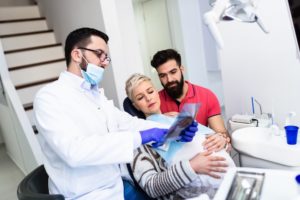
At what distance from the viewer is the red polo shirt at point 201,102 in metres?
1.89

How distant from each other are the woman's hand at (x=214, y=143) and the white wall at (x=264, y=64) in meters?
0.56

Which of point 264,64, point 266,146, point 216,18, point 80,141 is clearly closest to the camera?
point 216,18

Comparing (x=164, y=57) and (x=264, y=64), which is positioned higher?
(x=164, y=57)

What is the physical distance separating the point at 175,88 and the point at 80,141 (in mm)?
950

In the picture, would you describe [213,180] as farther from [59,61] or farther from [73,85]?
[59,61]

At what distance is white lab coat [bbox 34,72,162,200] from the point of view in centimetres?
109

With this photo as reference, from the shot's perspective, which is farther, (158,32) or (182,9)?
(158,32)

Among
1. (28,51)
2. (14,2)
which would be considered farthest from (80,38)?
(14,2)

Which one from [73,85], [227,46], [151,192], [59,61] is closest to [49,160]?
[73,85]

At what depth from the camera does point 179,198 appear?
1245mm

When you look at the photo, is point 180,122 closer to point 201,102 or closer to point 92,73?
point 92,73

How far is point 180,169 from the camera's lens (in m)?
1.16

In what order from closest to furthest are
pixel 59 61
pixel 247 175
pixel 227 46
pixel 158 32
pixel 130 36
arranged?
1. pixel 247 175
2. pixel 227 46
3. pixel 130 36
4. pixel 59 61
5. pixel 158 32

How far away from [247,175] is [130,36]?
7.23 feet
